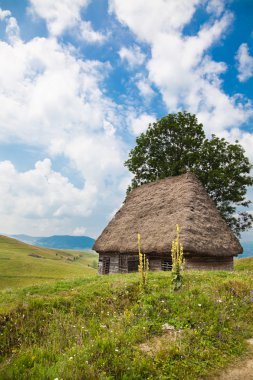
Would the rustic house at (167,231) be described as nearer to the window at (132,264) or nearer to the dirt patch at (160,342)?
the window at (132,264)

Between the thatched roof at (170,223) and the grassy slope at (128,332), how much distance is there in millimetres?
7674

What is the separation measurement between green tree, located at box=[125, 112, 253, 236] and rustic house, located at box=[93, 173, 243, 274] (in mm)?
3782

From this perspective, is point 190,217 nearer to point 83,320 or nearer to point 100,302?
point 100,302

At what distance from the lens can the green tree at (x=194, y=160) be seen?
88.1ft

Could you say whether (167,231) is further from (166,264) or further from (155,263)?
(155,263)

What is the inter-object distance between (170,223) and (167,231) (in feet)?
2.49

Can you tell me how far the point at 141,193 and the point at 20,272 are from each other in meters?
24.5

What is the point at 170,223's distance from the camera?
19547 millimetres

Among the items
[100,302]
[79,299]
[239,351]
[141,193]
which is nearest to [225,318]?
[239,351]

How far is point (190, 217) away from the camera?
18.8 meters

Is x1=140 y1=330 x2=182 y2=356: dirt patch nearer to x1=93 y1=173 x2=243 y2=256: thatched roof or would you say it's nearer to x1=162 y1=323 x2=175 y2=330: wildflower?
x1=162 y1=323 x2=175 y2=330: wildflower

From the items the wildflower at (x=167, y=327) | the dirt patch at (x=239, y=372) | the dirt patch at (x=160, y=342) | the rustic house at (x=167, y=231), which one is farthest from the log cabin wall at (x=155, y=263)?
the dirt patch at (x=239, y=372)

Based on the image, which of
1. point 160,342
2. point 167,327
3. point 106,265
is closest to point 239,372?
point 160,342

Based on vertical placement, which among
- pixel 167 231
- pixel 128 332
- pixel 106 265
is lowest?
pixel 128 332
